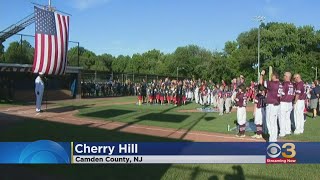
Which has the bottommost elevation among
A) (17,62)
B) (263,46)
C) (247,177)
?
(247,177)

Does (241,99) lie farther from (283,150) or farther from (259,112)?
(283,150)

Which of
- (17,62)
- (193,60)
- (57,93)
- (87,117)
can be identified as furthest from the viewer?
(193,60)

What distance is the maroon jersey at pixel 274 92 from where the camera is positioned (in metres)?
11.7

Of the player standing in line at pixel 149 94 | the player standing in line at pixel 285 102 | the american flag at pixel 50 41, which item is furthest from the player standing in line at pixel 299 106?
the player standing in line at pixel 149 94

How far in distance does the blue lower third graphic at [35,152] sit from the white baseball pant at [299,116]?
10.4 metres

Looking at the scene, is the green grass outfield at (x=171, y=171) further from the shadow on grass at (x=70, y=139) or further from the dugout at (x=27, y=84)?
the dugout at (x=27, y=84)

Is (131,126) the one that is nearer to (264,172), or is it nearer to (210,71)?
(264,172)

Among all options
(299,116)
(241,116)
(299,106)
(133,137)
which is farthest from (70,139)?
(299,106)

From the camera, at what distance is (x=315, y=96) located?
21953mm

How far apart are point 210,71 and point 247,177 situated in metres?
77.9

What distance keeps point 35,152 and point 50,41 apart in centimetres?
1237

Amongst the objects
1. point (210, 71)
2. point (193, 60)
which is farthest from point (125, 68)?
point (210, 71)

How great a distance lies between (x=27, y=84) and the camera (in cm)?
3541

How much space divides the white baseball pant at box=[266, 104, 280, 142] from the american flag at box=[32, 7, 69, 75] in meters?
10.1
